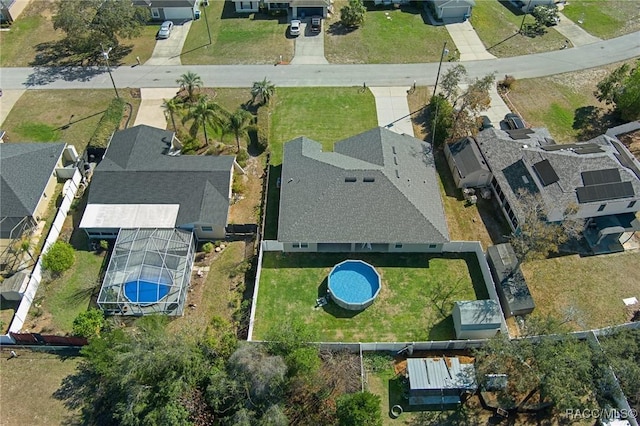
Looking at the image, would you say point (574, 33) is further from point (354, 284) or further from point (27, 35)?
point (27, 35)

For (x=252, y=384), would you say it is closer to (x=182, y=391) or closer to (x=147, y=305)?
(x=182, y=391)

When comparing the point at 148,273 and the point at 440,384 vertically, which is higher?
the point at 148,273

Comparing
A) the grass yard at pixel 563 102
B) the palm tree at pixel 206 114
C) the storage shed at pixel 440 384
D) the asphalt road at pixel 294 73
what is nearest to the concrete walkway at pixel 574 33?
the asphalt road at pixel 294 73

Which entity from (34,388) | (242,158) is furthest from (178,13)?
(34,388)

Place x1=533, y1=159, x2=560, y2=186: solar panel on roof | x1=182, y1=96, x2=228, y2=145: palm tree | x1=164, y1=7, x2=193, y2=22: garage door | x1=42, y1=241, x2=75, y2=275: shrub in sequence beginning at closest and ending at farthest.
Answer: x1=42, y1=241, x2=75, y2=275: shrub → x1=533, y1=159, x2=560, y2=186: solar panel on roof → x1=182, y1=96, x2=228, y2=145: palm tree → x1=164, y1=7, x2=193, y2=22: garage door

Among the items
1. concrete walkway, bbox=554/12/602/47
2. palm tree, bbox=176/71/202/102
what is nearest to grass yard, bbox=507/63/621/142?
concrete walkway, bbox=554/12/602/47

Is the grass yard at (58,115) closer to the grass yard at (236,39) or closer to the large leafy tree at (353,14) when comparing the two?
the grass yard at (236,39)

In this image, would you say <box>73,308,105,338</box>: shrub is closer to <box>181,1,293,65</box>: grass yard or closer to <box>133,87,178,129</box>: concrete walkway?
<box>133,87,178,129</box>: concrete walkway
